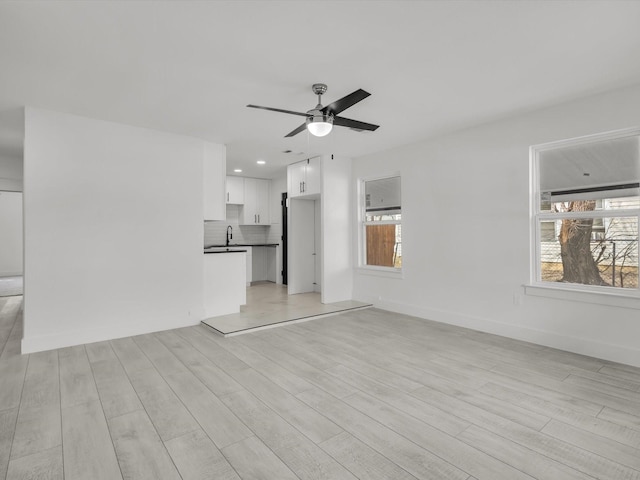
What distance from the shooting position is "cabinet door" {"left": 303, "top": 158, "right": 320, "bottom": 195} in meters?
6.05

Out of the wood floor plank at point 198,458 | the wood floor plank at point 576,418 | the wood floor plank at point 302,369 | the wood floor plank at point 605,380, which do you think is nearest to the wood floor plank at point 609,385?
the wood floor plank at point 605,380

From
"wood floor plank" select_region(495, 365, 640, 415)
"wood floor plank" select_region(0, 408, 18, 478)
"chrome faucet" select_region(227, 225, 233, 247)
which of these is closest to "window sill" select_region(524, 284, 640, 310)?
"wood floor plank" select_region(495, 365, 640, 415)

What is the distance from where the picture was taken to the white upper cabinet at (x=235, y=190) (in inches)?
305

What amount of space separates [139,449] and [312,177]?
4878mm

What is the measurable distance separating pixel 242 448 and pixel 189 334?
253 cm

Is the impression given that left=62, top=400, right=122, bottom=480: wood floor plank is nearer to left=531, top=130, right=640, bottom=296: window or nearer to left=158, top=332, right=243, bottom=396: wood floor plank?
left=158, top=332, right=243, bottom=396: wood floor plank

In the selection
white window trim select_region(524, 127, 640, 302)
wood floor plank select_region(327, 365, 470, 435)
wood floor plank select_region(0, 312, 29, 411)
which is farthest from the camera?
white window trim select_region(524, 127, 640, 302)

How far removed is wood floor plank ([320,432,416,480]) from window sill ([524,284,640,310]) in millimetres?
2865

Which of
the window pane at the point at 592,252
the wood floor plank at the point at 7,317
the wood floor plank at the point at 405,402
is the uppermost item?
the window pane at the point at 592,252

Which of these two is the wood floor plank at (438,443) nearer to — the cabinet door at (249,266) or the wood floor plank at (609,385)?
the wood floor plank at (609,385)

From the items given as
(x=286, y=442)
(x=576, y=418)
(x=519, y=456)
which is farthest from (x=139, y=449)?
(x=576, y=418)

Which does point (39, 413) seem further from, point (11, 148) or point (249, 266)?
point (249, 266)

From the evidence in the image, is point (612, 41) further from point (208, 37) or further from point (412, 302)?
point (412, 302)

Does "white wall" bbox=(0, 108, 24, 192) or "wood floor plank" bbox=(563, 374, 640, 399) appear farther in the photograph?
"white wall" bbox=(0, 108, 24, 192)
